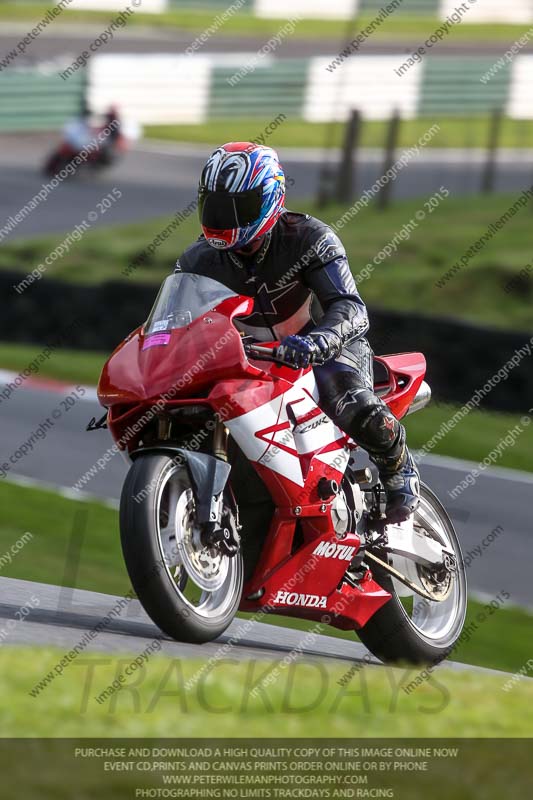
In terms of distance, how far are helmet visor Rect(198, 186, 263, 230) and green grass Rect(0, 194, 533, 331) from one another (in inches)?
467

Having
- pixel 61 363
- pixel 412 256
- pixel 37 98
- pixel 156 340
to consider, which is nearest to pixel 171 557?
pixel 156 340

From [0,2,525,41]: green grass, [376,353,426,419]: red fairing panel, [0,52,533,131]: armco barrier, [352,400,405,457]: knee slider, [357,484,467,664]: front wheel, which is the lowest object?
[0,2,525,41]: green grass

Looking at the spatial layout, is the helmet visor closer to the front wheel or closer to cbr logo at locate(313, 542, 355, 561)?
cbr logo at locate(313, 542, 355, 561)

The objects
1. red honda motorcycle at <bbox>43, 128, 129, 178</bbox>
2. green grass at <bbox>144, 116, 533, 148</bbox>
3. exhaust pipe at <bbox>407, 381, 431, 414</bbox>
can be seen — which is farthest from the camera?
green grass at <bbox>144, 116, 533, 148</bbox>

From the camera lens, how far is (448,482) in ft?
38.5

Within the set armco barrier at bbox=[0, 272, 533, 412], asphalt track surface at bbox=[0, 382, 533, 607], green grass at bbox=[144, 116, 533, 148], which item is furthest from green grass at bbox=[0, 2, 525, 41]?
asphalt track surface at bbox=[0, 382, 533, 607]

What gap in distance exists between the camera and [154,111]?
32781mm

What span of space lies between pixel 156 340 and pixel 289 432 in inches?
23.8

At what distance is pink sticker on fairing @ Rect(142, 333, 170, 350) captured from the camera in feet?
16.0

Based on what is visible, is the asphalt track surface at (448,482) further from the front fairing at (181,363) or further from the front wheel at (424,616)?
the front fairing at (181,363)

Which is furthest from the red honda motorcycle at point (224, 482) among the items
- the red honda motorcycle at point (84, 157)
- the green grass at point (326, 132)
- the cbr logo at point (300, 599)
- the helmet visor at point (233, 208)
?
the green grass at point (326, 132)

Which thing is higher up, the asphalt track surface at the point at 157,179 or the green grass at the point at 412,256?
the green grass at the point at 412,256

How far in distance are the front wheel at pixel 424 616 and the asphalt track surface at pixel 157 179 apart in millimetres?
17150

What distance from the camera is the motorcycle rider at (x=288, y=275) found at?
505cm
